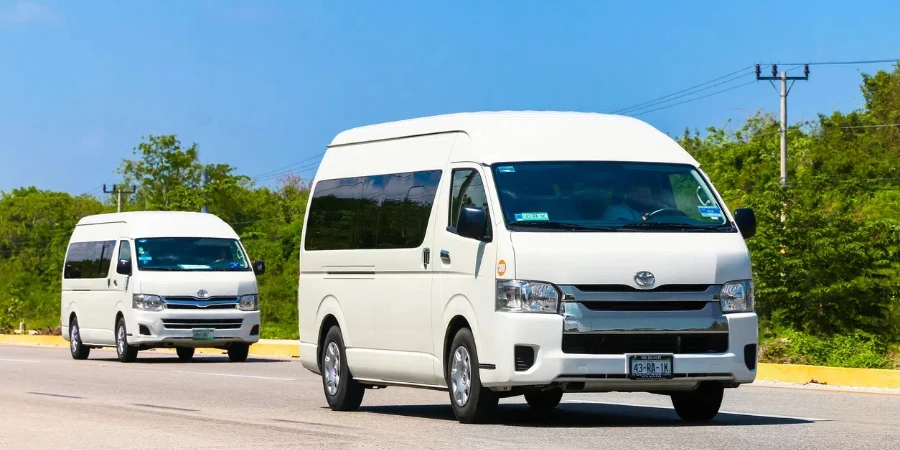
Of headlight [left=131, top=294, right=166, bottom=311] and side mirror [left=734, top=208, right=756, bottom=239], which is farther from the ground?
side mirror [left=734, top=208, right=756, bottom=239]

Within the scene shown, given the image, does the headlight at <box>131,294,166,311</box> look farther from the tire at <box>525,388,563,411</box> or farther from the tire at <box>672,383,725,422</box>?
the tire at <box>672,383,725,422</box>

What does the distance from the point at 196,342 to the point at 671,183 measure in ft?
51.4

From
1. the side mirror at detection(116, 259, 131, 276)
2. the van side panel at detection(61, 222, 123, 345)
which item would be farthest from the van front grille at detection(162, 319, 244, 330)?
the van side panel at detection(61, 222, 123, 345)

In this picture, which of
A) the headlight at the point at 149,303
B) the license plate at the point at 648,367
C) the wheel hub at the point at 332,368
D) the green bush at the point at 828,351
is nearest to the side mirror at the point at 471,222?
the license plate at the point at 648,367

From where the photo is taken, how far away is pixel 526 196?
41.9 feet

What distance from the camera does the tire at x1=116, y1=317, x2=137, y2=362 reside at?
27906 millimetres

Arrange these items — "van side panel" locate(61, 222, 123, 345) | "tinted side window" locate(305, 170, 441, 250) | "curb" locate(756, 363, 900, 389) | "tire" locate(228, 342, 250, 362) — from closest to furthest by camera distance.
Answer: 1. "tinted side window" locate(305, 170, 441, 250)
2. "curb" locate(756, 363, 900, 389)
3. "tire" locate(228, 342, 250, 362)
4. "van side panel" locate(61, 222, 123, 345)

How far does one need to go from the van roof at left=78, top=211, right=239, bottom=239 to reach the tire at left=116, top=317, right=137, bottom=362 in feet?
5.42

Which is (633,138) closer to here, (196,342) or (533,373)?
(533,373)

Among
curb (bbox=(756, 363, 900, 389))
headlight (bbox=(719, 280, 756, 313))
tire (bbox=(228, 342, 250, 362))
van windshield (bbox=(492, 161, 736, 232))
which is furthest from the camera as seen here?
tire (bbox=(228, 342, 250, 362))

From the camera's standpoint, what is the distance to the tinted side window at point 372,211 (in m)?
14.0

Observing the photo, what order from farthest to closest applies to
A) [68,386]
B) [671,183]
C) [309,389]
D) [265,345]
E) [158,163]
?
[158,163] → [265,345] → [68,386] → [309,389] → [671,183]

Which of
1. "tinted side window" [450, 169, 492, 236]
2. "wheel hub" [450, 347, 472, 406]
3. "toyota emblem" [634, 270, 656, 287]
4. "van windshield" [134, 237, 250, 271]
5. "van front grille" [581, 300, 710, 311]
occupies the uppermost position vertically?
"tinted side window" [450, 169, 492, 236]

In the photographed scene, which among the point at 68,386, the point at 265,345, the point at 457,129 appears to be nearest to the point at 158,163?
the point at 265,345
